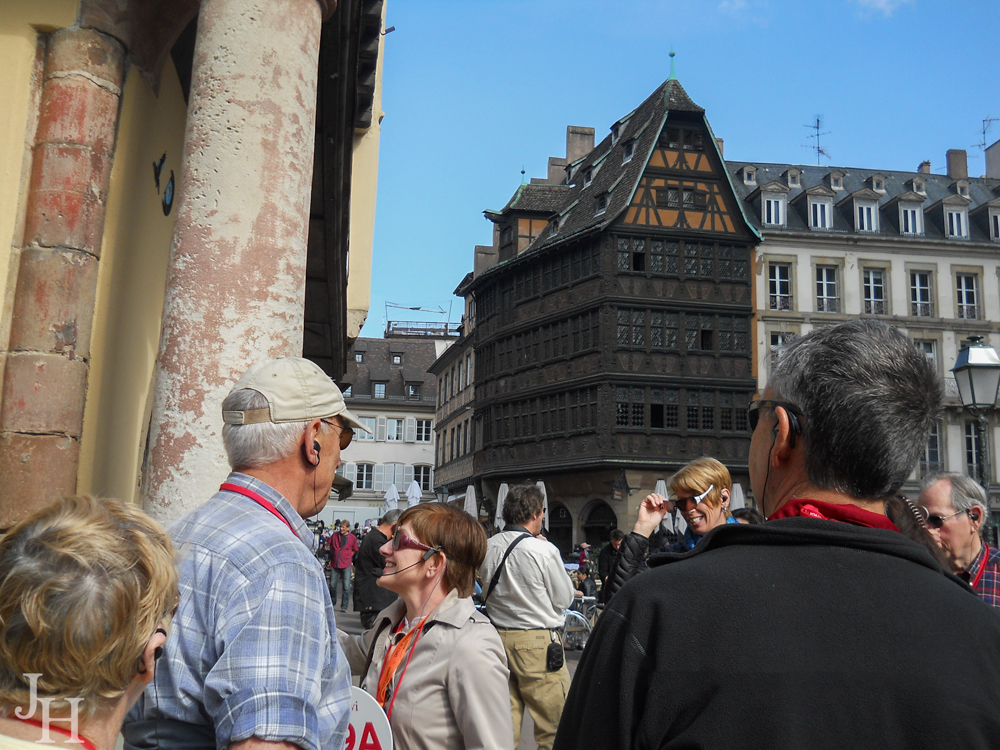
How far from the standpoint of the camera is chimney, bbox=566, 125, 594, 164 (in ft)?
137

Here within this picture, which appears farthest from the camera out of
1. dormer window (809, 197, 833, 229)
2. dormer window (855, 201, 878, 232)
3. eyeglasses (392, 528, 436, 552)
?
dormer window (855, 201, 878, 232)

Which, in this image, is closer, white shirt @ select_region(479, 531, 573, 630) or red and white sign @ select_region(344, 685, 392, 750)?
red and white sign @ select_region(344, 685, 392, 750)

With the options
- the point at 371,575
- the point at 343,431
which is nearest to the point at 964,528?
the point at 343,431

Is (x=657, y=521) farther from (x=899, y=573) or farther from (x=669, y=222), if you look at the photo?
(x=669, y=222)

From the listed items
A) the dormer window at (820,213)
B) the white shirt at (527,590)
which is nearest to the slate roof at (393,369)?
the dormer window at (820,213)

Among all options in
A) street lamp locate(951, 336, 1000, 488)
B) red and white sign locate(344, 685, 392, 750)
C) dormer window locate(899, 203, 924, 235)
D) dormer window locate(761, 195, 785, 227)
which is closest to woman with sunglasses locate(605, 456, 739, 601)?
red and white sign locate(344, 685, 392, 750)

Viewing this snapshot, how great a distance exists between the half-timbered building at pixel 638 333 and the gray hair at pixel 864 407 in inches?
1084

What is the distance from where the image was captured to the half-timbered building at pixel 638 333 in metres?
29.5

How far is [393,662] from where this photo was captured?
3002 mm

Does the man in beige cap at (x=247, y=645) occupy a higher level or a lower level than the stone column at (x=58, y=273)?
lower

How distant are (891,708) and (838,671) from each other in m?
0.08

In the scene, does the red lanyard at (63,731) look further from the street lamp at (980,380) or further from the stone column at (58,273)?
the street lamp at (980,380)

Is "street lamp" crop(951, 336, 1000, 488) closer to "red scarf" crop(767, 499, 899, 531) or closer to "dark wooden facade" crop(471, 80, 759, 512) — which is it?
"red scarf" crop(767, 499, 899, 531)

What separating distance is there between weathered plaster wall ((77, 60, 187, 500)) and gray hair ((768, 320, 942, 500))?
3542 millimetres
